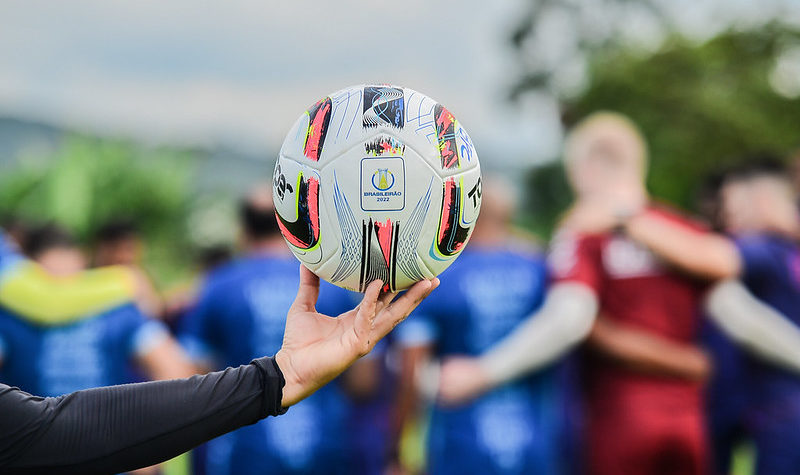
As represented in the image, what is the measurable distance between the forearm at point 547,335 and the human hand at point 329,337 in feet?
6.82

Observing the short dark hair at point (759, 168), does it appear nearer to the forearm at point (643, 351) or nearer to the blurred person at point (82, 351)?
the forearm at point (643, 351)

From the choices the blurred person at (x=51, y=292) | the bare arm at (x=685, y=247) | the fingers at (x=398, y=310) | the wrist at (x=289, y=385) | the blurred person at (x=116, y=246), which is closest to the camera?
the wrist at (x=289, y=385)

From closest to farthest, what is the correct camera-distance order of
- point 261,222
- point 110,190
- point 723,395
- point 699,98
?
point 261,222
point 723,395
point 110,190
point 699,98

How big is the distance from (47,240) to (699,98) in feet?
92.6

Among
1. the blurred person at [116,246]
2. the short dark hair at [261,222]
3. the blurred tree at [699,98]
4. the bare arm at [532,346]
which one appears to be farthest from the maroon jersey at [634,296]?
the blurred tree at [699,98]

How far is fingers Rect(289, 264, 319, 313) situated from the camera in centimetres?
210

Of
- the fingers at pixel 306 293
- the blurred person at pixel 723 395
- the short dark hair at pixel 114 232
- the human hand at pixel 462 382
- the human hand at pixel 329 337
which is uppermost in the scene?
the fingers at pixel 306 293

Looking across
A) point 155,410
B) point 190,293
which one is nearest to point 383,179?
point 155,410

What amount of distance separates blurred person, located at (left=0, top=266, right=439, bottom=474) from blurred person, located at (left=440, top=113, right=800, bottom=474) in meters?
2.27

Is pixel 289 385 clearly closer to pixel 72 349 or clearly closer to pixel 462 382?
pixel 462 382

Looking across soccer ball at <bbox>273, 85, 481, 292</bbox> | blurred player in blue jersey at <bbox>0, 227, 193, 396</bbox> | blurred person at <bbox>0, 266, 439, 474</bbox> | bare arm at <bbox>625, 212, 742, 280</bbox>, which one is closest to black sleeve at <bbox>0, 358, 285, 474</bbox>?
blurred person at <bbox>0, 266, 439, 474</bbox>

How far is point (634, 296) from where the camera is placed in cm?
419

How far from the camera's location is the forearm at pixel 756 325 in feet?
13.6

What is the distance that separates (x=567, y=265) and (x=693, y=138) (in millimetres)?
27283
